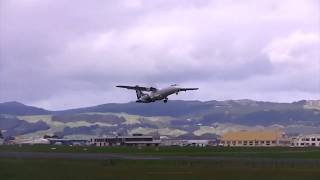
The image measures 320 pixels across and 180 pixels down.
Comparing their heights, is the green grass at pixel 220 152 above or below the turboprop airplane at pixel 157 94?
below

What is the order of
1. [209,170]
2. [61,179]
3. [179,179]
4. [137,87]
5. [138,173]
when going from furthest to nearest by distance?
[137,87]
[209,170]
[138,173]
[179,179]
[61,179]

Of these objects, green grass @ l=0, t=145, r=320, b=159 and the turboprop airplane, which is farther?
the turboprop airplane

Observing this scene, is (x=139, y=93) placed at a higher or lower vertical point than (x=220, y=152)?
higher

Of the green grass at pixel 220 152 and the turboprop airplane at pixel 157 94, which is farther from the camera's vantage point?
the turboprop airplane at pixel 157 94

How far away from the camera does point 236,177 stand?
50.0m

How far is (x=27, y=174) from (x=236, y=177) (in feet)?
53.6

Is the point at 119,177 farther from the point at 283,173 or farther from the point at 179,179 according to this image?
the point at 283,173

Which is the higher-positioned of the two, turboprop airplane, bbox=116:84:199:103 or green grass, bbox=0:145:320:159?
turboprop airplane, bbox=116:84:199:103

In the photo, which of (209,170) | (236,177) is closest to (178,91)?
(209,170)

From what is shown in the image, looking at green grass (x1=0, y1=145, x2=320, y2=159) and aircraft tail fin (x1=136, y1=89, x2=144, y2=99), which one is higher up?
aircraft tail fin (x1=136, y1=89, x2=144, y2=99)

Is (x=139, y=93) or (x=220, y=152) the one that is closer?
(x=220, y=152)

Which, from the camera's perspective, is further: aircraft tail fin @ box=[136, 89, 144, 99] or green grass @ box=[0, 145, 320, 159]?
aircraft tail fin @ box=[136, 89, 144, 99]

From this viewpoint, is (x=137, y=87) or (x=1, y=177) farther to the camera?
(x=137, y=87)

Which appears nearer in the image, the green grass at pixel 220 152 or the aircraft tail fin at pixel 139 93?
the green grass at pixel 220 152
